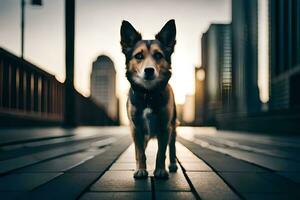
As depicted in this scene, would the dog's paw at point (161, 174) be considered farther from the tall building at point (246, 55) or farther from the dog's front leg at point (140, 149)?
the tall building at point (246, 55)

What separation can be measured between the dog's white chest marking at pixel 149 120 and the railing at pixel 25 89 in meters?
31.4

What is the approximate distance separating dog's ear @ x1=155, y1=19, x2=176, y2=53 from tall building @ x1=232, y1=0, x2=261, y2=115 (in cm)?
14643

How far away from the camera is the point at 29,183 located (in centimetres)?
492

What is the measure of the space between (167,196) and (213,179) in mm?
1280

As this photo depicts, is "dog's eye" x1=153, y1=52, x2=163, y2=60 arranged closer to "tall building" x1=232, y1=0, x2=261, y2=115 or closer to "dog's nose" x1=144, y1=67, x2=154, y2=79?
"dog's nose" x1=144, y1=67, x2=154, y2=79

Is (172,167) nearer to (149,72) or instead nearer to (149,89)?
(149,89)

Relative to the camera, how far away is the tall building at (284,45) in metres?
101

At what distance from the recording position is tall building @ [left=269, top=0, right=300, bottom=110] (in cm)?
10075

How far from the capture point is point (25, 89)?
47844mm

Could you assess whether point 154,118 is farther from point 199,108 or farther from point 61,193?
point 199,108

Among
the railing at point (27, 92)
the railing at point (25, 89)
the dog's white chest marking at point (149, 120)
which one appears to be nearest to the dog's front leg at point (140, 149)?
the dog's white chest marking at point (149, 120)

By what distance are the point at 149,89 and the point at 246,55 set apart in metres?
165

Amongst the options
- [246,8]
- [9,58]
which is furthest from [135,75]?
[246,8]

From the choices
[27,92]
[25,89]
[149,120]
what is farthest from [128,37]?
[27,92]
